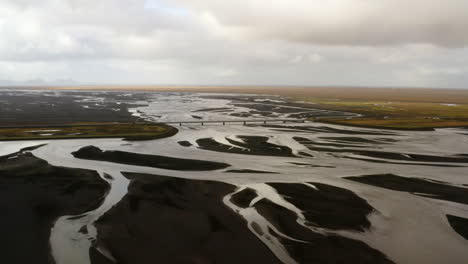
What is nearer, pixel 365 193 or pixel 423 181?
pixel 365 193

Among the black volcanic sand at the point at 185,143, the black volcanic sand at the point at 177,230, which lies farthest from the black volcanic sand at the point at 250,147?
the black volcanic sand at the point at 177,230

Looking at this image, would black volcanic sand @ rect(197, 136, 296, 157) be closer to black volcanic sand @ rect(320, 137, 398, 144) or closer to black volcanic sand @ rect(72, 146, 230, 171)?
black volcanic sand @ rect(72, 146, 230, 171)

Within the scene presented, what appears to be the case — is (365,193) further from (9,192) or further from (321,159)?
(9,192)

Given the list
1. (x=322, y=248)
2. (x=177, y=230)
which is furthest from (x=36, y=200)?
(x=322, y=248)

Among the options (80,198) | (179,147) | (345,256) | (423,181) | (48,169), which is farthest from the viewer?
(179,147)

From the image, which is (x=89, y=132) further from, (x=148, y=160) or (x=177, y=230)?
(x=177, y=230)

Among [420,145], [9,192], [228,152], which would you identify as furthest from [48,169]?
[420,145]
